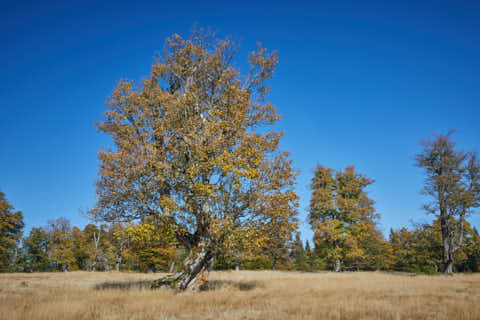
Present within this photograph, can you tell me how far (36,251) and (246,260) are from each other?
148ft

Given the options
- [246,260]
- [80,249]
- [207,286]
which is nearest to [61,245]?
[80,249]

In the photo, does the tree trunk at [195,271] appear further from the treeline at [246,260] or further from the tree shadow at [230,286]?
the treeline at [246,260]

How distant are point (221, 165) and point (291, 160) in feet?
11.5

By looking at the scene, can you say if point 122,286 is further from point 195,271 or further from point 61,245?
point 61,245

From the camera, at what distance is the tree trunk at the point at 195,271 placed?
12320 mm

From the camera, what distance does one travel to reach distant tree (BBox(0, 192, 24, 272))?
136 ft

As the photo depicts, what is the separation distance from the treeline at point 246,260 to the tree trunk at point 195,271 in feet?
31.9

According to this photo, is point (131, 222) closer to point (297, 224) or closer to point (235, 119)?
point (235, 119)

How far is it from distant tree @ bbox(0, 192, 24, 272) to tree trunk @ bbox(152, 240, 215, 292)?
43192mm

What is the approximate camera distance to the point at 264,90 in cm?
1589

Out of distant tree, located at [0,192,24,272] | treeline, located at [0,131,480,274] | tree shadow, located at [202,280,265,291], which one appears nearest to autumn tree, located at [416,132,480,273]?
treeline, located at [0,131,480,274]

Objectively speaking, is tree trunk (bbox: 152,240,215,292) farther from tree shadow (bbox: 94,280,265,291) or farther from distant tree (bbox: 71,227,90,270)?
distant tree (bbox: 71,227,90,270)

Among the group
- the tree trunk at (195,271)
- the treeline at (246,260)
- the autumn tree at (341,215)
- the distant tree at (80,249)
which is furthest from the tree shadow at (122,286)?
the distant tree at (80,249)

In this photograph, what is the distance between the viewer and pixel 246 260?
4497cm
